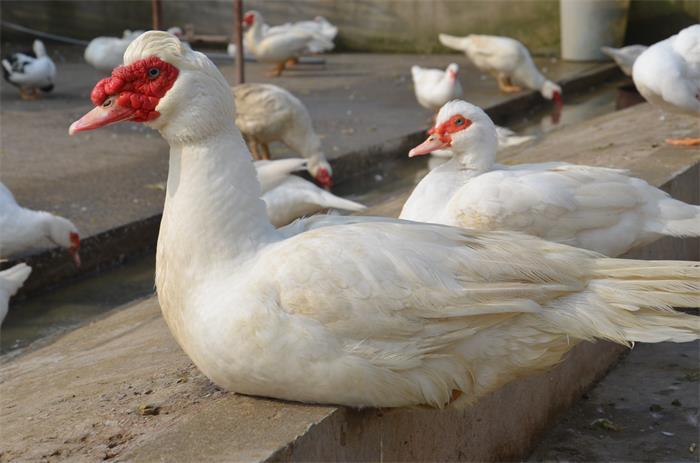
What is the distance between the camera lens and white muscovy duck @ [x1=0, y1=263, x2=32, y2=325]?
17.5 feet

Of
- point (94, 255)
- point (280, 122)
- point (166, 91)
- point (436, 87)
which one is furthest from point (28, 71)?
point (166, 91)

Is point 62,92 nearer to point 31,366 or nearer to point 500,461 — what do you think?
point 31,366

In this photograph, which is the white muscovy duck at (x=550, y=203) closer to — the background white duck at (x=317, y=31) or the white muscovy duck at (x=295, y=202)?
the white muscovy duck at (x=295, y=202)

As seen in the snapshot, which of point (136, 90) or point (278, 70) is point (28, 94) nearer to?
point (278, 70)

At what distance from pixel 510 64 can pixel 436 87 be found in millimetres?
1824

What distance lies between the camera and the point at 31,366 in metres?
4.25

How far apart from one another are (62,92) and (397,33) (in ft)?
18.9

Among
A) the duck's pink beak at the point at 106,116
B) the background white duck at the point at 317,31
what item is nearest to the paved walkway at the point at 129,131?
the background white duck at the point at 317,31

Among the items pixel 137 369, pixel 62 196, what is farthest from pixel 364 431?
pixel 62 196

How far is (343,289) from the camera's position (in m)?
2.71

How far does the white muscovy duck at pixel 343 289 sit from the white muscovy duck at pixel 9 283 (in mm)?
2644

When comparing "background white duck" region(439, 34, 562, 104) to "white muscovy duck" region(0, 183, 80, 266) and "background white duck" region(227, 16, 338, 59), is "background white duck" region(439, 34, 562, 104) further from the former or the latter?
"white muscovy duck" region(0, 183, 80, 266)

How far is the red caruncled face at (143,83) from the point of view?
2865 mm

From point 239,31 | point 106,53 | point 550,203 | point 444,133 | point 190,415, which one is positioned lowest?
point 106,53
